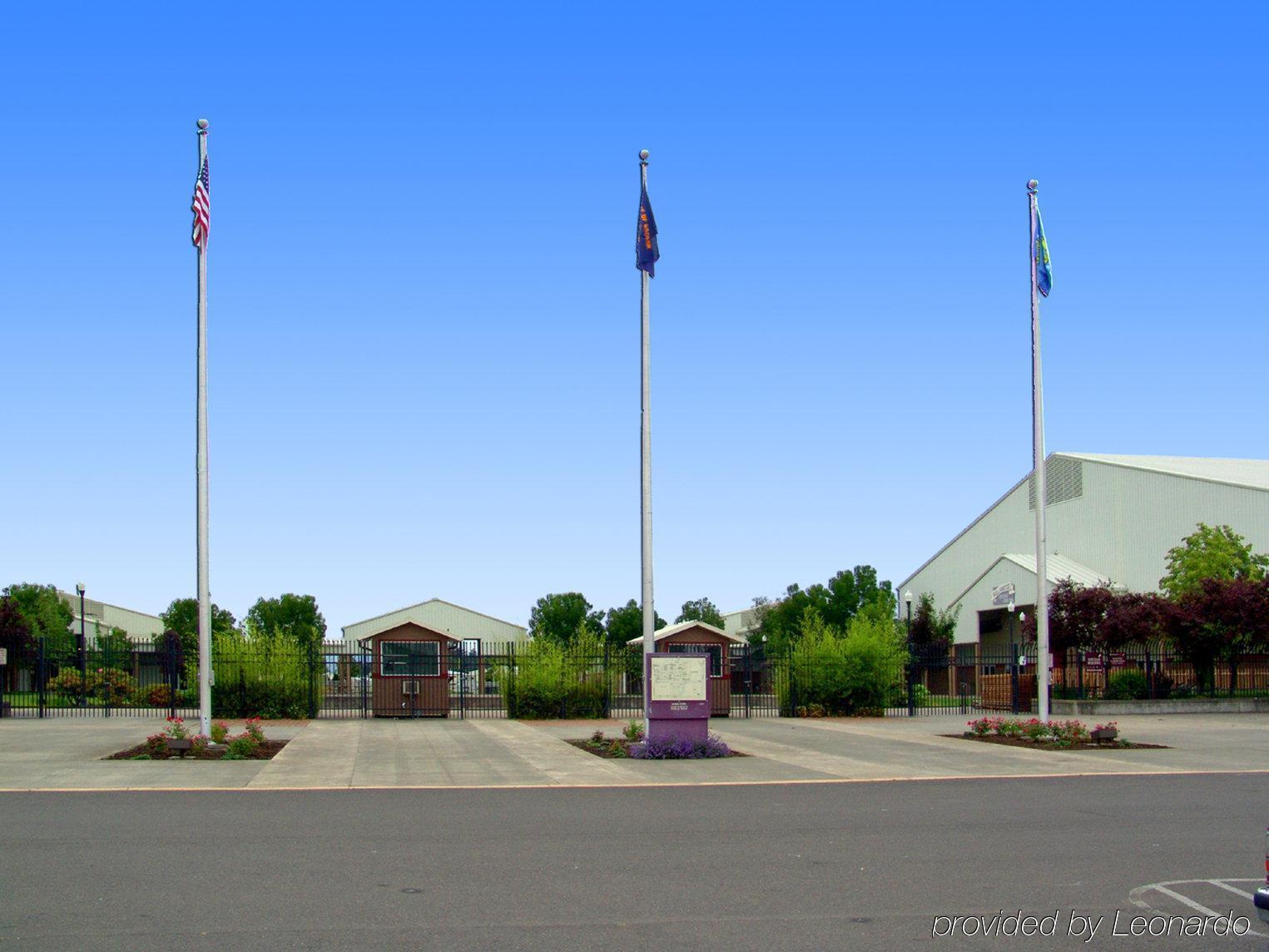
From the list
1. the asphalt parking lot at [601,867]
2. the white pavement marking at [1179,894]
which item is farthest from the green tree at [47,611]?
the white pavement marking at [1179,894]

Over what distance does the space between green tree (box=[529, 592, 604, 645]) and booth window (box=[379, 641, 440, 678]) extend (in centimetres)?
5470

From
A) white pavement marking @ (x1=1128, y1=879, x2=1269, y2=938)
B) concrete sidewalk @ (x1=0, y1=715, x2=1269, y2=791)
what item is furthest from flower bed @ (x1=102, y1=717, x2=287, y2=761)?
white pavement marking @ (x1=1128, y1=879, x2=1269, y2=938)

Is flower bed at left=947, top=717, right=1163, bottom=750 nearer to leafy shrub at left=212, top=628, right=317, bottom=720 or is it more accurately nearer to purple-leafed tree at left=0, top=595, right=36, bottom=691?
leafy shrub at left=212, top=628, right=317, bottom=720

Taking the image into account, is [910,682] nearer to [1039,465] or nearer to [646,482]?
[1039,465]

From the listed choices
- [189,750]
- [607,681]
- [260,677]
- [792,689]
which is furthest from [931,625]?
[189,750]

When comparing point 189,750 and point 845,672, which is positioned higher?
point 845,672

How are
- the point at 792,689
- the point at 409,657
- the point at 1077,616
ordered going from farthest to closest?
the point at 1077,616 → the point at 792,689 → the point at 409,657

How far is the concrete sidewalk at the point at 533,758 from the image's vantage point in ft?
58.6

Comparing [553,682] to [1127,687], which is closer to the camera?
[553,682]

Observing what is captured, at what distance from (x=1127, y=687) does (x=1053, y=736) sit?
15.7m

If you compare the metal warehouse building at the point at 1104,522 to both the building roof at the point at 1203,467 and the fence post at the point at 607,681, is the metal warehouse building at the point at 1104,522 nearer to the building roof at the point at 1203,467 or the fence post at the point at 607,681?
the building roof at the point at 1203,467

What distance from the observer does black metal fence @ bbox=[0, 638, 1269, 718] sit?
31.6 metres

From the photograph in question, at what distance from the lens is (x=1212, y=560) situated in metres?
49.0

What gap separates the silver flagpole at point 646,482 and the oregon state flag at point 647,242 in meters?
0.12
